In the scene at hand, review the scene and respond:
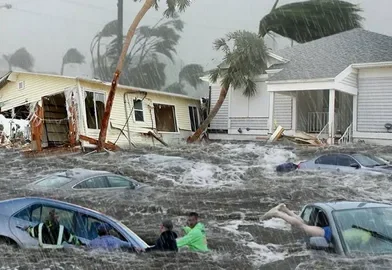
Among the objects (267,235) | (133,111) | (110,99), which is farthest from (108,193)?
(133,111)

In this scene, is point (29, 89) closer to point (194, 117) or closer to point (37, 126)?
point (37, 126)

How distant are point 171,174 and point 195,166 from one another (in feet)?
3.72

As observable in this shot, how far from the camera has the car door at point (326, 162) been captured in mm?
18000

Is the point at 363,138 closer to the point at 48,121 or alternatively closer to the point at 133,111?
the point at 133,111

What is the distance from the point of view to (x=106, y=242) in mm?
7445

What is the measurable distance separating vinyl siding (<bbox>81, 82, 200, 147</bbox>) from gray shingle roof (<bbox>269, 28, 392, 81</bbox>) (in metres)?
6.44

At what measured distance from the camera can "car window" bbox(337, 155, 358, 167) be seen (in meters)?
17.4

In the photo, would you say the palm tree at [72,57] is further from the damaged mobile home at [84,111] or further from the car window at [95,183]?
the car window at [95,183]

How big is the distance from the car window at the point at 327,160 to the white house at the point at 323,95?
6.21 m

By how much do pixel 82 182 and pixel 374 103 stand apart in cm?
1588

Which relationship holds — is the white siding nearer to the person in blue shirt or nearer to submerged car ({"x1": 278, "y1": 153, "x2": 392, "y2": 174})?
submerged car ({"x1": 278, "y1": 153, "x2": 392, "y2": 174})

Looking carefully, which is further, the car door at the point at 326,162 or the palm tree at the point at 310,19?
the palm tree at the point at 310,19

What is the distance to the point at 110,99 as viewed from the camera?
81.8ft

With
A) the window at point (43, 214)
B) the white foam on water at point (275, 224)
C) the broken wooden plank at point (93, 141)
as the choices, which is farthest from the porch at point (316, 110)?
the window at point (43, 214)
